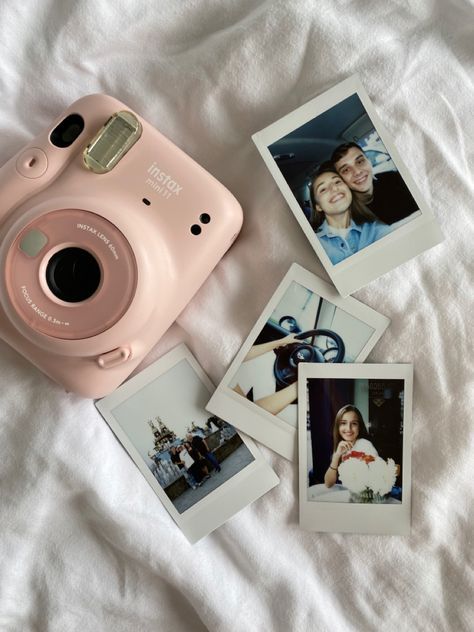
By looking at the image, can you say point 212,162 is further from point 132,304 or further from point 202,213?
point 132,304

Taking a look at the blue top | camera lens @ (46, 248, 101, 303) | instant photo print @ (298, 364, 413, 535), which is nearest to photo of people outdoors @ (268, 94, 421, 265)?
the blue top

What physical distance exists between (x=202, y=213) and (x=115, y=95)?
0.66ft

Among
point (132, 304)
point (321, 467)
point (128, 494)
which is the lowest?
point (321, 467)

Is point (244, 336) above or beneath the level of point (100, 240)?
beneath

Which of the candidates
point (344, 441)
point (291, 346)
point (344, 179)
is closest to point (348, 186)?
point (344, 179)

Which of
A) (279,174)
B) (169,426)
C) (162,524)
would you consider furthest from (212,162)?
(162,524)

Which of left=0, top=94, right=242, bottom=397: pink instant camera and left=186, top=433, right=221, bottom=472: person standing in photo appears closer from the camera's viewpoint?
left=0, top=94, right=242, bottom=397: pink instant camera

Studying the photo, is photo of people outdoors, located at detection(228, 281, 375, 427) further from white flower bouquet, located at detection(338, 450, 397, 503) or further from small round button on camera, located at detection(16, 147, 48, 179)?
small round button on camera, located at detection(16, 147, 48, 179)

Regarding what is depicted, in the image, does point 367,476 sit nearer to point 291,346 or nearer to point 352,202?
point 291,346

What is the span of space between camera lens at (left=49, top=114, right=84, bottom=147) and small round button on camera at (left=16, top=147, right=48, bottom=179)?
22 mm

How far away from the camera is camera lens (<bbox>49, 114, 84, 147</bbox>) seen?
766 mm

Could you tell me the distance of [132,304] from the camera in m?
0.72

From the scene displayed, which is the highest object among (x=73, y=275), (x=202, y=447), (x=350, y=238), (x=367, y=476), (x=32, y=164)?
(x=32, y=164)

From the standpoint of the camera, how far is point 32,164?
76 centimetres
